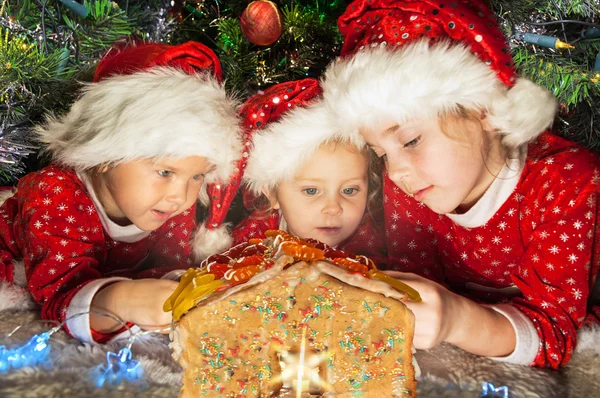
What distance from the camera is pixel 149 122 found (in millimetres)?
1009

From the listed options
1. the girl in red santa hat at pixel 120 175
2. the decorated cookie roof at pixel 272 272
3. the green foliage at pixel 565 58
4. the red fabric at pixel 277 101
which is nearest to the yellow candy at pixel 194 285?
the decorated cookie roof at pixel 272 272

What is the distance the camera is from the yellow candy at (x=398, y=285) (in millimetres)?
899

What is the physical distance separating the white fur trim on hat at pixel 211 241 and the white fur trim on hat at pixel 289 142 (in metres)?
0.13

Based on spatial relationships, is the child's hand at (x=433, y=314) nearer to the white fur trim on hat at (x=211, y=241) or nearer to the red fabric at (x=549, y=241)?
the red fabric at (x=549, y=241)

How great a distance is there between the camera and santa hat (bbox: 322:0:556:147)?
0.94 m

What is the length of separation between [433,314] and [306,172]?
35 cm

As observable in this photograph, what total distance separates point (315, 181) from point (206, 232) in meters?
0.25

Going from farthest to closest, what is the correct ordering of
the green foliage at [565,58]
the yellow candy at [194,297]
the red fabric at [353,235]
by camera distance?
the red fabric at [353,235] < the green foliage at [565,58] < the yellow candy at [194,297]

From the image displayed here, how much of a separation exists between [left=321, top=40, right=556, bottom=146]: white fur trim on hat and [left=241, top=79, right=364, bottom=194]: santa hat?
6 centimetres

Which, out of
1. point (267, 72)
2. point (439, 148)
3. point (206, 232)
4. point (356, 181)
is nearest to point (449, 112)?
point (439, 148)

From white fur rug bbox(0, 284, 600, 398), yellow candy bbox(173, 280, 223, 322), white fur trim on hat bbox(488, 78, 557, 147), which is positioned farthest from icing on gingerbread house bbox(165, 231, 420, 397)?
white fur trim on hat bbox(488, 78, 557, 147)

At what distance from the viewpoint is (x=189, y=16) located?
1123mm

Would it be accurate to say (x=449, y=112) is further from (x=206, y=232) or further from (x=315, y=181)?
(x=206, y=232)

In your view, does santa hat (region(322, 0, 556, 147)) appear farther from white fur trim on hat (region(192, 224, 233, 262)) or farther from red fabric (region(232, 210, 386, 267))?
white fur trim on hat (region(192, 224, 233, 262))
